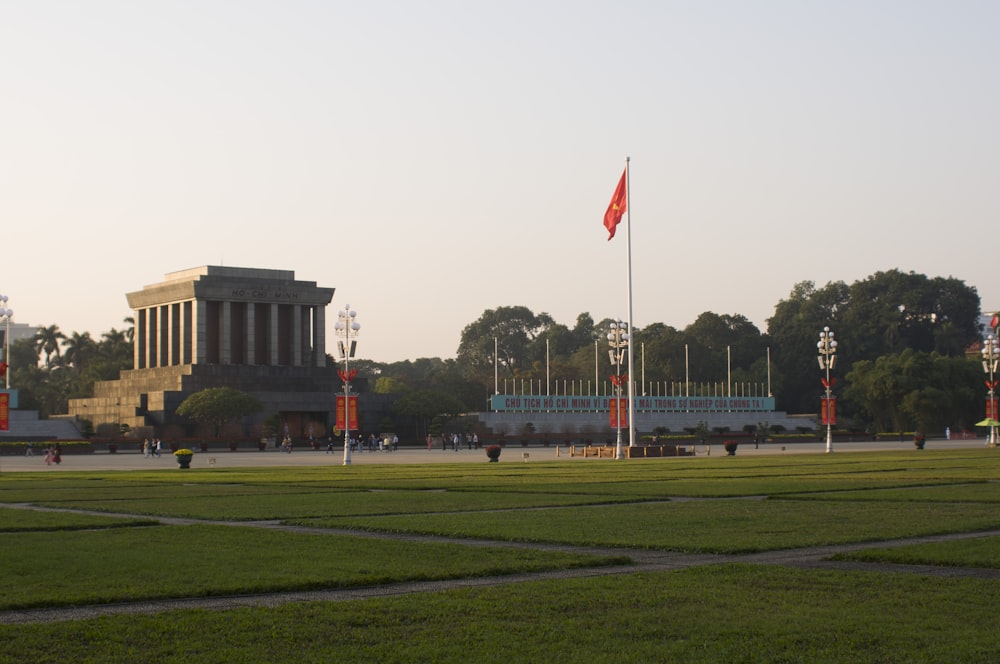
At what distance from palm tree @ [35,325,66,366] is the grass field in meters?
142

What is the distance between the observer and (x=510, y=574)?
605 inches

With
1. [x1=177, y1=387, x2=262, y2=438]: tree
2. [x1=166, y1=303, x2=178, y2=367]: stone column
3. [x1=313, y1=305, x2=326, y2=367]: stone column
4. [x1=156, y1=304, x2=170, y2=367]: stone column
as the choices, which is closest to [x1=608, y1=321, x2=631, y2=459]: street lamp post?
[x1=177, y1=387, x2=262, y2=438]: tree

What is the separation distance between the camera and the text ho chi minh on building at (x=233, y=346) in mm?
118875

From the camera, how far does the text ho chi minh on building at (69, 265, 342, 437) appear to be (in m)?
119

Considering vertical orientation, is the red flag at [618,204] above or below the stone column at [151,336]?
above

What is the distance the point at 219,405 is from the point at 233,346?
83.9 feet

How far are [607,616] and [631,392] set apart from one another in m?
54.2

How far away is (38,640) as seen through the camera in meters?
11.1

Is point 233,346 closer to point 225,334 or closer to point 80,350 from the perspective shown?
point 225,334

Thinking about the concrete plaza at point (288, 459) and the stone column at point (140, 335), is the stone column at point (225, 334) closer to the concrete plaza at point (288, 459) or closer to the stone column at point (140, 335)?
the stone column at point (140, 335)

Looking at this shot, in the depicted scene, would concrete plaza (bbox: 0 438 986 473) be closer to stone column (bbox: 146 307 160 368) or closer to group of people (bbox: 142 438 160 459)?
group of people (bbox: 142 438 160 459)

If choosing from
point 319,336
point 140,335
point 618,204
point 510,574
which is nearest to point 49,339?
point 140,335

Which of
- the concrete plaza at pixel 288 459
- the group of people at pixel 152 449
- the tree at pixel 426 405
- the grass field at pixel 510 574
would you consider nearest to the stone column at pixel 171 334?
the tree at pixel 426 405

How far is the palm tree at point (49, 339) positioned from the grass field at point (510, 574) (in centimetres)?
14232
